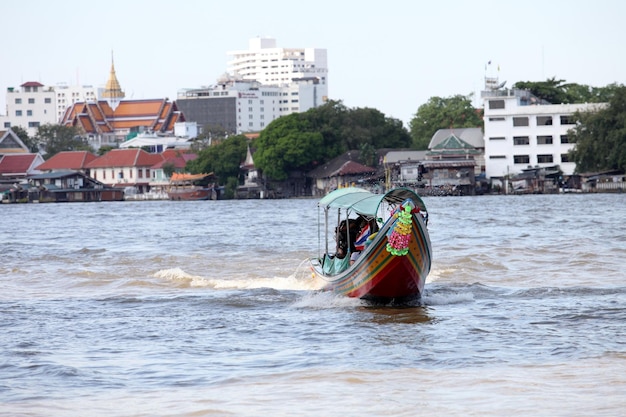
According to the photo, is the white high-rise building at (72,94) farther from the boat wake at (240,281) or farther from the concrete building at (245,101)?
the boat wake at (240,281)

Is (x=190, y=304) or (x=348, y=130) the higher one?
(x=348, y=130)

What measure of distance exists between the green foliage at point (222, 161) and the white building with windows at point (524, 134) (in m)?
18.1

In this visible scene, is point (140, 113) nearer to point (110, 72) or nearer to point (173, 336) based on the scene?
point (110, 72)

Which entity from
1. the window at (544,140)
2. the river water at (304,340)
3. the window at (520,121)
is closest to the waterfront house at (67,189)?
the window at (520,121)

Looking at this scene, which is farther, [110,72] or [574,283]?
[110,72]

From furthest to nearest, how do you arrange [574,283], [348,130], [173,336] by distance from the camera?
[348,130], [574,283], [173,336]

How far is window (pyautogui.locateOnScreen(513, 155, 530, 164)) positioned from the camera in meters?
66.0

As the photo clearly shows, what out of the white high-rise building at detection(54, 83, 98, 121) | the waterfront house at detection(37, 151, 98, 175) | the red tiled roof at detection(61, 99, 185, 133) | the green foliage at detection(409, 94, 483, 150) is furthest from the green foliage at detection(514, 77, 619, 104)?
the white high-rise building at detection(54, 83, 98, 121)

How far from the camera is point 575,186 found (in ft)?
211

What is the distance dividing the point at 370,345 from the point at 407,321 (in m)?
1.56

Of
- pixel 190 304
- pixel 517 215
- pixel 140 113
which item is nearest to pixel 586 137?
pixel 517 215

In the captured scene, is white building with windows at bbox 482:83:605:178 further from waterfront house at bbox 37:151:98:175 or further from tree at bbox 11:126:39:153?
tree at bbox 11:126:39:153

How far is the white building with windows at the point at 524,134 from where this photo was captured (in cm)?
6519

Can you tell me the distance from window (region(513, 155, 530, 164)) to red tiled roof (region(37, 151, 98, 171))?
3687 centimetres
